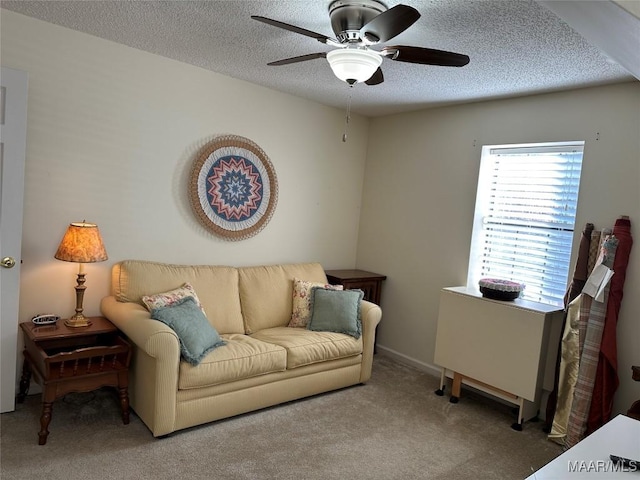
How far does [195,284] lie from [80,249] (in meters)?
0.89

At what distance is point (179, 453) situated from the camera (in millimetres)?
2572

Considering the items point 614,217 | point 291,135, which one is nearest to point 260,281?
point 291,135

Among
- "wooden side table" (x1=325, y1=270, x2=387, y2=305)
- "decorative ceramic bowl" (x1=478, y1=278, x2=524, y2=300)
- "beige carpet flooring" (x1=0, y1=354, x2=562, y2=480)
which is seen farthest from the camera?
"wooden side table" (x1=325, y1=270, x2=387, y2=305)

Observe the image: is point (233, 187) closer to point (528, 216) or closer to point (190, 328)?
point (190, 328)

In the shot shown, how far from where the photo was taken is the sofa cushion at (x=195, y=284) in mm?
3240

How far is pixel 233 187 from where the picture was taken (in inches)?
151

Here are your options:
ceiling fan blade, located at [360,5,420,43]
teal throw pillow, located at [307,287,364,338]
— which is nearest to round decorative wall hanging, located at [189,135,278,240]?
teal throw pillow, located at [307,287,364,338]

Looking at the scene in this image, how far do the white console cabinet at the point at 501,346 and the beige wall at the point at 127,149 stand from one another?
5.35 ft

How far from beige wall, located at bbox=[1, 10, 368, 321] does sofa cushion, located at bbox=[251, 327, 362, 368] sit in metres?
0.81

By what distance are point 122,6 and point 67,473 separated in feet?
7.95

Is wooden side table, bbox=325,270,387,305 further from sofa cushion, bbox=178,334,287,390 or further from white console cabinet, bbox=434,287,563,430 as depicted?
sofa cushion, bbox=178,334,287,390

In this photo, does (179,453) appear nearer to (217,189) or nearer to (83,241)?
(83,241)

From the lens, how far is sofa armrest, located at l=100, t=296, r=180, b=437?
263 cm

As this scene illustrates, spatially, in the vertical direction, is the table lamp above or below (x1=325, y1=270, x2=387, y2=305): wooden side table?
above
